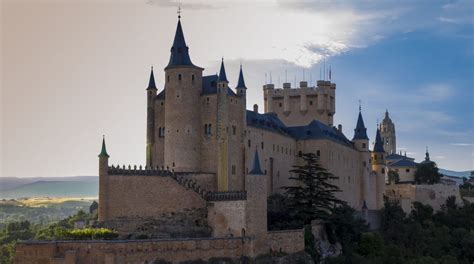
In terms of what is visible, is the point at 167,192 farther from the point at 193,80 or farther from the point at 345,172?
the point at 345,172

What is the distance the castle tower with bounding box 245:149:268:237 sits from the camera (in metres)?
50.0

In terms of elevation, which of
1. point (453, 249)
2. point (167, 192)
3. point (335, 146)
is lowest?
point (453, 249)

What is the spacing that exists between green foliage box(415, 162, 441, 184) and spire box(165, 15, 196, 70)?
42416 millimetres

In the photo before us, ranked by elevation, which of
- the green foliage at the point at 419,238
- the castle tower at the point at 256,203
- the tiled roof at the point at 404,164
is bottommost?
the green foliage at the point at 419,238

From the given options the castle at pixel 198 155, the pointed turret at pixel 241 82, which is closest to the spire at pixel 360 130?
the castle at pixel 198 155

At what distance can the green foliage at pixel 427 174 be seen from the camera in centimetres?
8994

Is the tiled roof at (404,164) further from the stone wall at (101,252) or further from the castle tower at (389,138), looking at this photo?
the stone wall at (101,252)

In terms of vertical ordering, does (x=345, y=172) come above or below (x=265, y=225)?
above

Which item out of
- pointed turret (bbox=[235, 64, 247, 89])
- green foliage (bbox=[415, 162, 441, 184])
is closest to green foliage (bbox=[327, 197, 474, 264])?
green foliage (bbox=[415, 162, 441, 184])

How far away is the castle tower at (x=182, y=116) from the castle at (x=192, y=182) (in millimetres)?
74

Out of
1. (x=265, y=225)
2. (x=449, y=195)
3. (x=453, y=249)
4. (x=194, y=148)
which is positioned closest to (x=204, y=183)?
(x=194, y=148)

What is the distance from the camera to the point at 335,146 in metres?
74.0

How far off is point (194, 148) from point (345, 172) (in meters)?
24.3

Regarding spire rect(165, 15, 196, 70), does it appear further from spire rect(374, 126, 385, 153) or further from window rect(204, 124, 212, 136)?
spire rect(374, 126, 385, 153)
